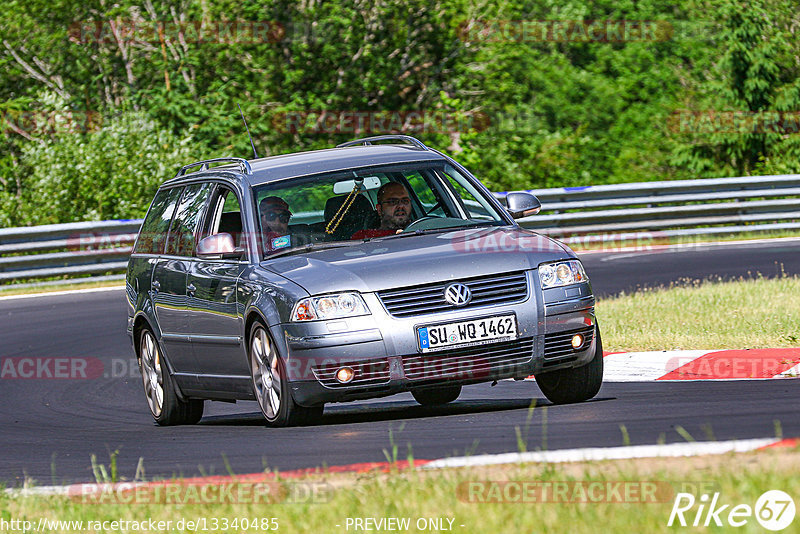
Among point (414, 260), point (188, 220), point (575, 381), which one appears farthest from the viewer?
point (188, 220)

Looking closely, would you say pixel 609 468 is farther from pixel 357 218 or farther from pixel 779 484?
pixel 357 218

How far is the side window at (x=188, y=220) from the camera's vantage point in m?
9.39

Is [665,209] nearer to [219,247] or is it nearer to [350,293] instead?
[219,247]

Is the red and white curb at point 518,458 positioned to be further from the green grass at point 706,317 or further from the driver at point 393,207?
the green grass at point 706,317

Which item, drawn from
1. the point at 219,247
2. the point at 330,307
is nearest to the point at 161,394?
the point at 219,247

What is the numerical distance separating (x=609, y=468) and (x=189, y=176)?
5.47 meters

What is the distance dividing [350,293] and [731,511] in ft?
11.6

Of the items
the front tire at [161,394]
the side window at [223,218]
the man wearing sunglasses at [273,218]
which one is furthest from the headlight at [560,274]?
the front tire at [161,394]

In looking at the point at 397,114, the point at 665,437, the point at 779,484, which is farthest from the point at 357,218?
the point at 397,114

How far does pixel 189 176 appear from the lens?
10.0 meters

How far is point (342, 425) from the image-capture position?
26.3ft

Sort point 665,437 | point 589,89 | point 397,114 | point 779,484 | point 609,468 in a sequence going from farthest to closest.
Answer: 1. point 589,89
2. point 397,114
3. point 665,437
4. point 609,468
5. point 779,484

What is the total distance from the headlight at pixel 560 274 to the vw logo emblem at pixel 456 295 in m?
0.48

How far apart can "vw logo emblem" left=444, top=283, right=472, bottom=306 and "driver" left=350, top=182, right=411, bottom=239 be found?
1.28 meters
